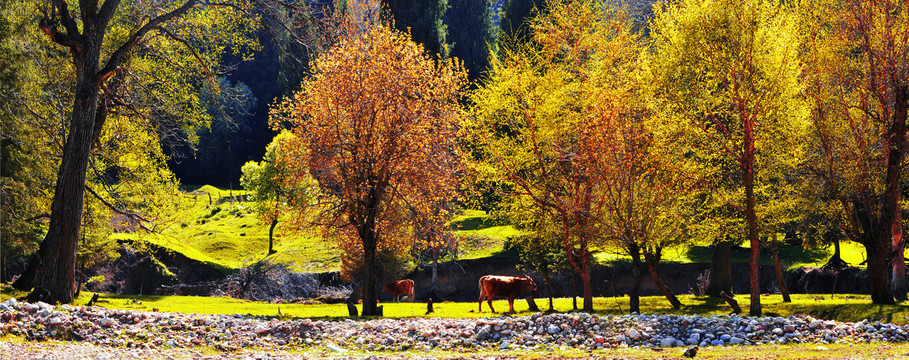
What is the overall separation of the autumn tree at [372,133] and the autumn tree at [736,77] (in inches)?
321

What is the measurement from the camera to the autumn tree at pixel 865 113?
23.3m

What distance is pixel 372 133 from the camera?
24.5 m

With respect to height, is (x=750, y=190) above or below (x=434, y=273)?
above

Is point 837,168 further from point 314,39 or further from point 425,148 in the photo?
point 314,39

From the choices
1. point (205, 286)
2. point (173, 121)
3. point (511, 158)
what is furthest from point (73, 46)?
point (205, 286)

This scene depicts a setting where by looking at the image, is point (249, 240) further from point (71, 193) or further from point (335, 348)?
point (335, 348)

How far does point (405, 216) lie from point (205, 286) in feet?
87.1

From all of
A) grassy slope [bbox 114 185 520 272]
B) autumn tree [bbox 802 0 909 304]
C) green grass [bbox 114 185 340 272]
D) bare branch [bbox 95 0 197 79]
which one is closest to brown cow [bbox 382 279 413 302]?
grassy slope [bbox 114 185 520 272]

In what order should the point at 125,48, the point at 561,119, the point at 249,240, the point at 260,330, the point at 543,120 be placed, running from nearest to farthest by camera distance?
the point at 260,330 → the point at 125,48 → the point at 543,120 → the point at 561,119 → the point at 249,240

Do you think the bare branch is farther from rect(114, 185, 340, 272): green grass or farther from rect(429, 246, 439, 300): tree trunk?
rect(429, 246, 439, 300): tree trunk

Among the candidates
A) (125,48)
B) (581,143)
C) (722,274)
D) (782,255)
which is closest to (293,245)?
(722,274)

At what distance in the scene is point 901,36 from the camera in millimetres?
23156

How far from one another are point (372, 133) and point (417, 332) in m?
9.15

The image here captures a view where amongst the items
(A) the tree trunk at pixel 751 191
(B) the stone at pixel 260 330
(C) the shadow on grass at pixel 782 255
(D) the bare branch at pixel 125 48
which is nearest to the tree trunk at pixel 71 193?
(D) the bare branch at pixel 125 48
